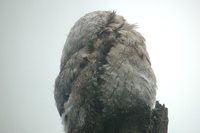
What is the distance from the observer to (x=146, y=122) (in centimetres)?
378

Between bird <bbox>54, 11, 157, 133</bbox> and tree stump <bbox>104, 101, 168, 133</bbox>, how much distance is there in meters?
0.15

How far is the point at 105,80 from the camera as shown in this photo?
13.6ft

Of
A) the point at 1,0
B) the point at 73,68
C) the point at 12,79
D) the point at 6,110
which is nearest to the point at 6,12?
the point at 1,0

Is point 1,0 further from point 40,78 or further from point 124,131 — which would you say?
point 124,131

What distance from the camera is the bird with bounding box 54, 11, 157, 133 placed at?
13.5 feet

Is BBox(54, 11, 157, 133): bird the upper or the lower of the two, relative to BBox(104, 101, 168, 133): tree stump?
upper

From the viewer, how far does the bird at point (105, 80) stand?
4.12 m

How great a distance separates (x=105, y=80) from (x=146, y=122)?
602 mm

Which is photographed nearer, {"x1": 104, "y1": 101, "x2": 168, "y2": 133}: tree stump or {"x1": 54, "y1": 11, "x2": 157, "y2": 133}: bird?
{"x1": 104, "y1": 101, "x2": 168, "y2": 133}: tree stump

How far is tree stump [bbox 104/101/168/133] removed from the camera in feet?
12.3

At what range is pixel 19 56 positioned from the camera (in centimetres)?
2758

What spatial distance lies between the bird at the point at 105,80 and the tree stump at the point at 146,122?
145mm

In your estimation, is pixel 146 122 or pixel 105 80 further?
pixel 105 80

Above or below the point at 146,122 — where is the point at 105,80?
above
